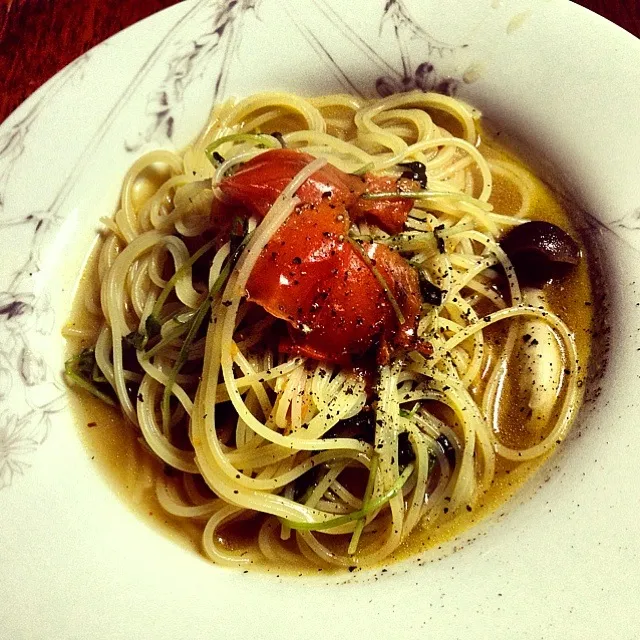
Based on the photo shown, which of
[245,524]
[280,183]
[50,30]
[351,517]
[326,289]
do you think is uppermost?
[50,30]

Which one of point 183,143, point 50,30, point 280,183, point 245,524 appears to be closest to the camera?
point 280,183

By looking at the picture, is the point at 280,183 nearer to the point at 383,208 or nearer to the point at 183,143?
the point at 383,208

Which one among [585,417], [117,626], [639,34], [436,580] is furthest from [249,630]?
[639,34]

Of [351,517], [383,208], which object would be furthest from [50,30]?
[351,517]

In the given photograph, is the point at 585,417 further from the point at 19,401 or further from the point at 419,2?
the point at 19,401

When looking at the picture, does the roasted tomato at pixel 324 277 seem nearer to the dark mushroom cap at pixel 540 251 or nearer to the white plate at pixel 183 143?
the dark mushroom cap at pixel 540 251

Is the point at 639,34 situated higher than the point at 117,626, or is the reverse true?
the point at 639,34
